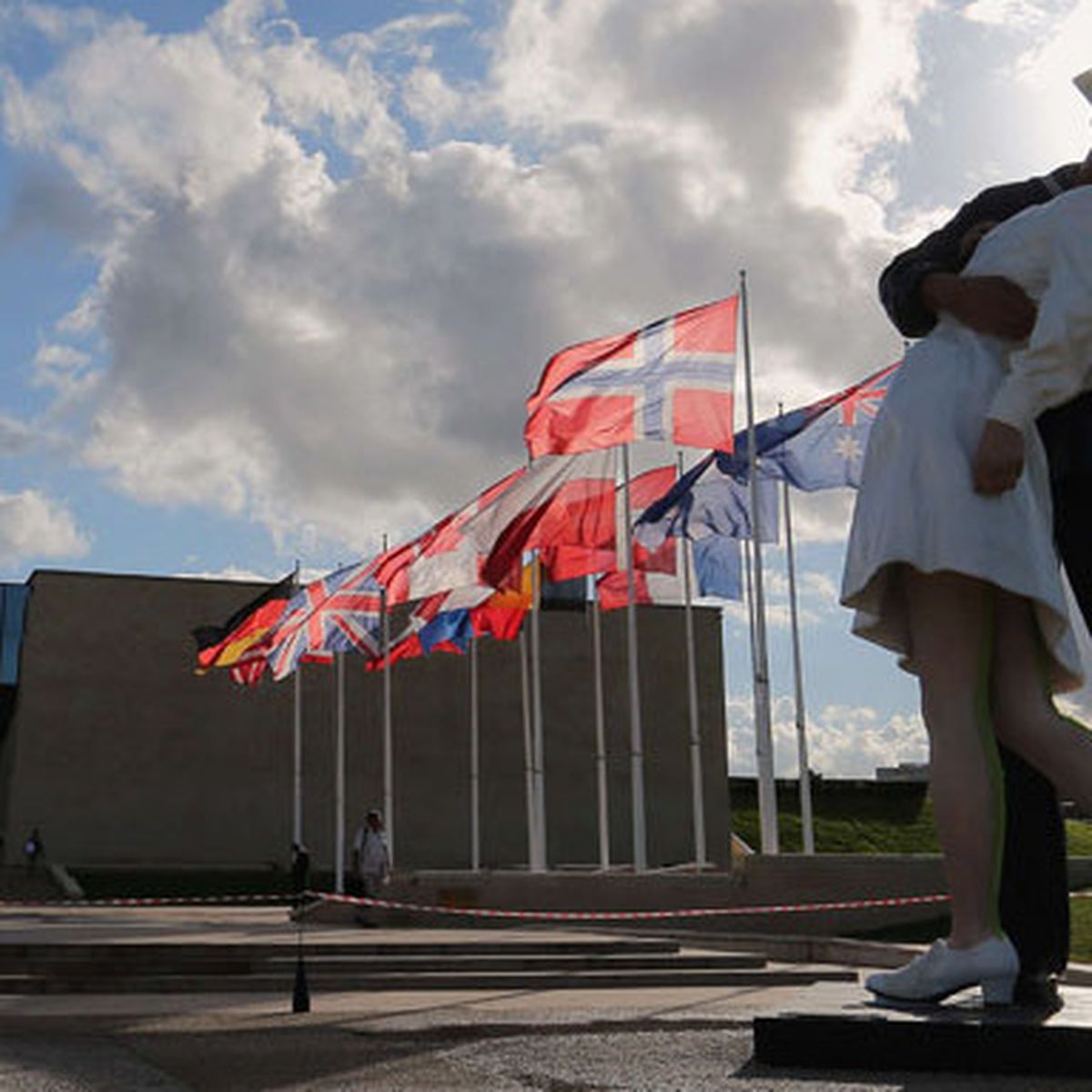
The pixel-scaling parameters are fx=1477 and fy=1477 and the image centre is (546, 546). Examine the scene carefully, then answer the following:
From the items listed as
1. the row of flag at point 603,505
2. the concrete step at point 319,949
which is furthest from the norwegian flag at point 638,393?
the concrete step at point 319,949

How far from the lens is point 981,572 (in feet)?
12.8

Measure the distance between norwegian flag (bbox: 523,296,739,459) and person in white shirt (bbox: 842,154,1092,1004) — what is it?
15.4 meters

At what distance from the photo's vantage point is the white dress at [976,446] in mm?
3924

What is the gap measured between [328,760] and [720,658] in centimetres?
1484

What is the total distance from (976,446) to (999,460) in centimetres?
11

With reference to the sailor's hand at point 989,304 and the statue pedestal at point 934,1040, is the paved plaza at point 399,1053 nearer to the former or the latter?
the statue pedestal at point 934,1040

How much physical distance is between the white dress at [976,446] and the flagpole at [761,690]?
16.7 m

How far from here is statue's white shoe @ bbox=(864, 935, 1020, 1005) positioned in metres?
3.90

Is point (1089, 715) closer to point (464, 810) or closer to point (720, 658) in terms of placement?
point (464, 810)

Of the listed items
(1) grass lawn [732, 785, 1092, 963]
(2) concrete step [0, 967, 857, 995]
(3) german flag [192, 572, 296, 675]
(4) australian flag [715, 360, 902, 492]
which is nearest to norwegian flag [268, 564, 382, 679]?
(3) german flag [192, 572, 296, 675]

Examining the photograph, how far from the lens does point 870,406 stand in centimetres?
2053

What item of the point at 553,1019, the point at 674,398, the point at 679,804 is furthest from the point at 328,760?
the point at 553,1019

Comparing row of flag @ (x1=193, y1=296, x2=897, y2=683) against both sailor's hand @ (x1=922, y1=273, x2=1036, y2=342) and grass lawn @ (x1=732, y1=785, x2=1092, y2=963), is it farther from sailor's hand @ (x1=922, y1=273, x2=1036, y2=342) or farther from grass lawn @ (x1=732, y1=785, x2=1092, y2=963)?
grass lawn @ (x1=732, y1=785, x2=1092, y2=963)

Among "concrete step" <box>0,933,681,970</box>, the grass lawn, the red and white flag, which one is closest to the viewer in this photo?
"concrete step" <box>0,933,681,970</box>
